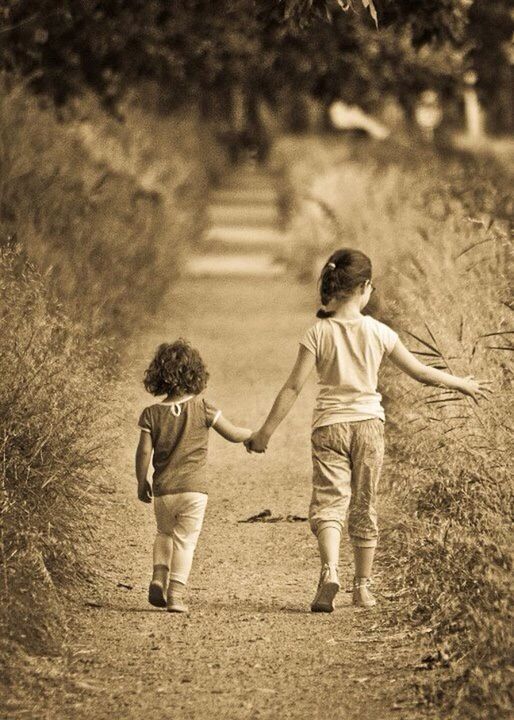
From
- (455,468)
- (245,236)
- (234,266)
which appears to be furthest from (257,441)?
(245,236)

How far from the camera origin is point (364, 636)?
5.84 metres

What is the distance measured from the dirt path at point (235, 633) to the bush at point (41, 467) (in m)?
0.21

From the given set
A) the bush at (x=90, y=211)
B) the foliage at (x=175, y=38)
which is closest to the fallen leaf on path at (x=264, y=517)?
the bush at (x=90, y=211)

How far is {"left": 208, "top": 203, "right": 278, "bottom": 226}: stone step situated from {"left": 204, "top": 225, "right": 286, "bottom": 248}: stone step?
1.48 ft

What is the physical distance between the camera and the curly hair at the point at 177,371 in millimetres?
6043

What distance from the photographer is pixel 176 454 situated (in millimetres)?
6086

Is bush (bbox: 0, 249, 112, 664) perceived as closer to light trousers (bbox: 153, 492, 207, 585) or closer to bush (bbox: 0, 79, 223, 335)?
light trousers (bbox: 153, 492, 207, 585)

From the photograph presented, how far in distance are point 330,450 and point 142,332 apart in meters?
6.43

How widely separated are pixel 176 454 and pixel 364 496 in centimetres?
75

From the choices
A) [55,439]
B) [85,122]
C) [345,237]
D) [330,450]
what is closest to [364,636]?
[330,450]

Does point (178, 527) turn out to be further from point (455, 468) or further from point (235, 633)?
point (455, 468)

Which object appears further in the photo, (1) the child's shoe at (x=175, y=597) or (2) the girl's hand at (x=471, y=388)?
(2) the girl's hand at (x=471, y=388)

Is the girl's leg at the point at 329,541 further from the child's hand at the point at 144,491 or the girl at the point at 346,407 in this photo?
the child's hand at the point at 144,491

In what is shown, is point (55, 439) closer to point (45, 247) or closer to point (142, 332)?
point (45, 247)
